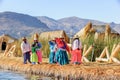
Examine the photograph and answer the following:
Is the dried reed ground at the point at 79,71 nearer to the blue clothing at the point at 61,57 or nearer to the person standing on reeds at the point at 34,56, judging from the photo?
the person standing on reeds at the point at 34,56

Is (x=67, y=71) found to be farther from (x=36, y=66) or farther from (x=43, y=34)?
(x=43, y=34)

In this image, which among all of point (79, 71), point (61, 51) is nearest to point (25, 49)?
point (61, 51)

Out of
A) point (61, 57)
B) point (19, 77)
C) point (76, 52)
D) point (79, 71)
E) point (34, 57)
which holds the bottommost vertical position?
point (19, 77)

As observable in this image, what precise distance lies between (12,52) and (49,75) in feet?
46.8

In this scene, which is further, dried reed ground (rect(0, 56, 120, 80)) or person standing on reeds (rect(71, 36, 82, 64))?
person standing on reeds (rect(71, 36, 82, 64))

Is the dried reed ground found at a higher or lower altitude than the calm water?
Answer: higher

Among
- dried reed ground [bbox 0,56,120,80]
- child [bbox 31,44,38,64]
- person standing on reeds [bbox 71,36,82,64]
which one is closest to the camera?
dried reed ground [bbox 0,56,120,80]

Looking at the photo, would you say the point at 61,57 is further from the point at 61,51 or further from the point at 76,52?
the point at 76,52

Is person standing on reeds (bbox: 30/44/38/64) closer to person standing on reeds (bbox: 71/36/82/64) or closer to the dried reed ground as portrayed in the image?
the dried reed ground

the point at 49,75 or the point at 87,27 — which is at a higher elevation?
the point at 87,27

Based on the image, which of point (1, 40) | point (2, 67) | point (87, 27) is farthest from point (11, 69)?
point (1, 40)

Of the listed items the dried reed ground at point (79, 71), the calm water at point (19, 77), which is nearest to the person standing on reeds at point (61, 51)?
the dried reed ground at point (79, 71)

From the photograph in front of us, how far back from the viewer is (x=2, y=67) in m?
28.4

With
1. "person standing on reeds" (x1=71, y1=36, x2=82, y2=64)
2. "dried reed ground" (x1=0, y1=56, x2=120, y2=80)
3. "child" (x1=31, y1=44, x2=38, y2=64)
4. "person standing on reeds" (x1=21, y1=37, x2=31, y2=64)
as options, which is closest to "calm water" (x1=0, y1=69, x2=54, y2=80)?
"dried reed ground" (x1=0, y1=56, x2=120, y2=80)
